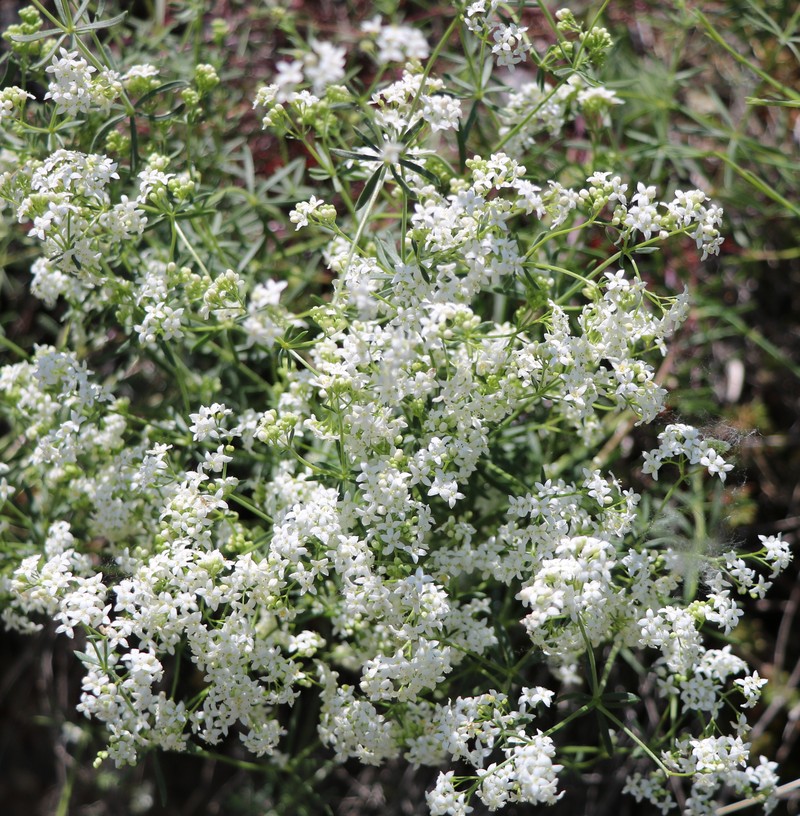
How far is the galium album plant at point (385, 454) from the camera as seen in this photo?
5.92 feet

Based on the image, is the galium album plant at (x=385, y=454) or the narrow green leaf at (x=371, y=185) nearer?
the galium album plant at (x=385, y=454)

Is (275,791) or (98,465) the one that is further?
(275,791)

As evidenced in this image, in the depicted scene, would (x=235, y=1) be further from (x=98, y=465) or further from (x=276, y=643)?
(x=276, y=643)

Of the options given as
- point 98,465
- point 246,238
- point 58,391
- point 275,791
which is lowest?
point 275,791

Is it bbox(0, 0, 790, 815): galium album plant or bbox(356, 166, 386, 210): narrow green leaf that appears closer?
bbox(0, 0, 790, 815): galium album plant

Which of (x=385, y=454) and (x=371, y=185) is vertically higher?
(x=371, y=185)

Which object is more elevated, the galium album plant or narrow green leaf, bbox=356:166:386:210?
narrow green leaf, bbox=356:166:386:210

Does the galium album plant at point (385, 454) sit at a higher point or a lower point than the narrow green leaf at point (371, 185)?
lower

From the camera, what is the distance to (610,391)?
1.86m

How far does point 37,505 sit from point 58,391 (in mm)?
387

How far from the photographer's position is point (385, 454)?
1.86 metres

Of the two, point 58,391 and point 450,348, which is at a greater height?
point 450,348

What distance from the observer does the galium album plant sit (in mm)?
1804

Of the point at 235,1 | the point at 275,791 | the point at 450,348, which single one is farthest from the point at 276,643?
the point at 235,1
